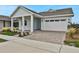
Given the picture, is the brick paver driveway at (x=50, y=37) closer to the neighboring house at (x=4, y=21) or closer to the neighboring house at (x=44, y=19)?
the neighboring house at (x=44, y=19)

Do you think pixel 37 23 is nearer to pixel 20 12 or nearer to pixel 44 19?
pixel 44 19

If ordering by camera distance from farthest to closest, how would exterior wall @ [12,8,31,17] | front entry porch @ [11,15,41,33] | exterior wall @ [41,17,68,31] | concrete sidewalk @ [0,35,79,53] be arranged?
front entry porch @ [11,15,41,33] < exterior wall @ [12,8,31,17] < exterior wall @ [41,17,68,31] < concrete sidewalk @ [0,35,79,53]

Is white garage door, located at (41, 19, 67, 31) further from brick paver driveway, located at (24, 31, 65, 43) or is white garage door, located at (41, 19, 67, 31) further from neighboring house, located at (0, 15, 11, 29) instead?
neighboring house, located at (0, 15, 11, 29)

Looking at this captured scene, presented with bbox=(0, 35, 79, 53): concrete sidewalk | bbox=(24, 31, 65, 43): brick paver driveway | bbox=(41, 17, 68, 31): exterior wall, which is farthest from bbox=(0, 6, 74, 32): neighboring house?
bbox=(0, 35, 79, 53): concrete sidewalk

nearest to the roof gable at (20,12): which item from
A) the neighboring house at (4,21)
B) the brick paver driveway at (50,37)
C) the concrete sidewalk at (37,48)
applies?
the neighboring house at (4,21)

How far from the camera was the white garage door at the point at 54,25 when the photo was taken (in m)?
18.5

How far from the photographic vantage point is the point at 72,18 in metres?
18.4

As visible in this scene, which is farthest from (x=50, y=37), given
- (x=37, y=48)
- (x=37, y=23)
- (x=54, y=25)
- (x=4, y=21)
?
(x=4, y=21)

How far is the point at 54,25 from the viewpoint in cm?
1950

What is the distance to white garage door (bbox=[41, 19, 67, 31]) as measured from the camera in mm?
18500
